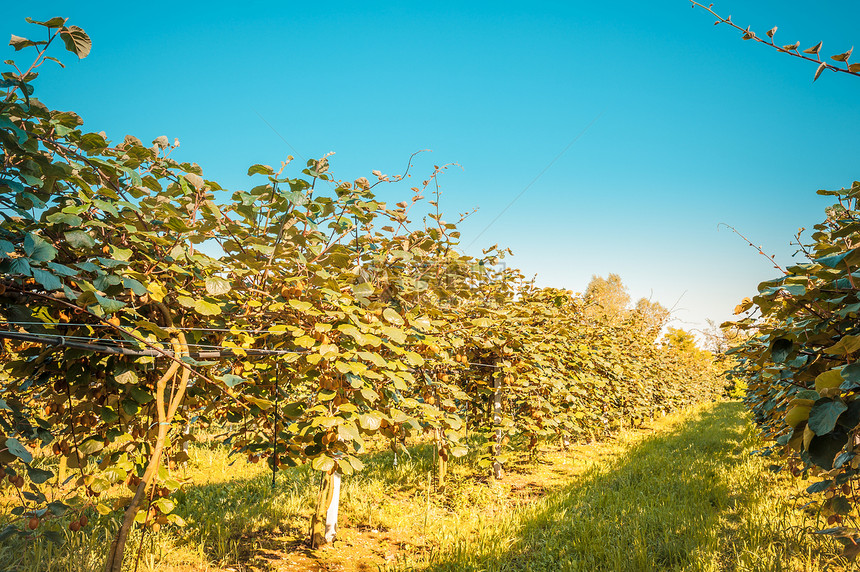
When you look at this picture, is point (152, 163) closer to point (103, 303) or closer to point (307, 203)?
point (307, 203)

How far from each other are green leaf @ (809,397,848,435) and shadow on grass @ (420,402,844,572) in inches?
95.8

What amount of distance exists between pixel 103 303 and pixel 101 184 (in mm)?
711

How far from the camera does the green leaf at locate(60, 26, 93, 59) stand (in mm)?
1249

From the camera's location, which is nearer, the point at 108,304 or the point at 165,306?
the point at 108,304

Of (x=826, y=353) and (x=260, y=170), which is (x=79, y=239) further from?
(x=826, y=353)

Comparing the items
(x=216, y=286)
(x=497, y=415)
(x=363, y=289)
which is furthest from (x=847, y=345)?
(x=497, y=415)

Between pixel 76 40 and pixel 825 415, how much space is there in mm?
2051

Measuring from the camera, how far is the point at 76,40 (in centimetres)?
128

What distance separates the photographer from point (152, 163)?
178 cm

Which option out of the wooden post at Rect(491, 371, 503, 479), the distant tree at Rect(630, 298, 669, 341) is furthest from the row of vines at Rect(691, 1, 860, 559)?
the distant tree at Rect(630, 298, 669, 341)

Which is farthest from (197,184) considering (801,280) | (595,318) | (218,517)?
(595,318)

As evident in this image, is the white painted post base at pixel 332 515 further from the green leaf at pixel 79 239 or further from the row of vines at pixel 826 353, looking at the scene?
the row of vines at pixel 826 353

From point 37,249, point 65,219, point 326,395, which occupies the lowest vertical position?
point 326,395

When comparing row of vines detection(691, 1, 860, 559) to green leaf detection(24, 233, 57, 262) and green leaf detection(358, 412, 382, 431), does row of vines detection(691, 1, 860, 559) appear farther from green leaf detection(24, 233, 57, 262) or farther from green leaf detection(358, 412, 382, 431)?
green leaf detection(24, 233, 57, 262)
